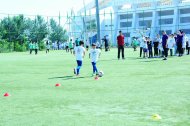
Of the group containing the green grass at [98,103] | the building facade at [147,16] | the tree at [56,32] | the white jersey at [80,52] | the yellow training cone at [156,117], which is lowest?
the green grass at [98,103]

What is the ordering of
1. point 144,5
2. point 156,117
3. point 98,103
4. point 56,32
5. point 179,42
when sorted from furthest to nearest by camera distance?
point 144,5 → point 56,32 → point 179,42 → point 98,103 → point 156,117

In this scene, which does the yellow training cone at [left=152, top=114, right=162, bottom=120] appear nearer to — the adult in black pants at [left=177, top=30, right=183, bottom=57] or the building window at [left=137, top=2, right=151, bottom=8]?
the adult in black pants at [left=177, top=30, right=183, bottom=57]

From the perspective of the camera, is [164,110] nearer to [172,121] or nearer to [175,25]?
[172,121]

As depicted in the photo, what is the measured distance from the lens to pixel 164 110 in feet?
27.4

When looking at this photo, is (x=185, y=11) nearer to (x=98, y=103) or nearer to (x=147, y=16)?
(x=147, y=16)

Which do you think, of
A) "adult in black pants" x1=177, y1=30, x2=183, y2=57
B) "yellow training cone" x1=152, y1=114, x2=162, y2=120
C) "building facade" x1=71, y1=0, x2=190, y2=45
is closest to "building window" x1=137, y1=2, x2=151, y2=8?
"building facade" x1=71, y1=0, x2=190, y2=45

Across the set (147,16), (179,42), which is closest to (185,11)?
(147,16)

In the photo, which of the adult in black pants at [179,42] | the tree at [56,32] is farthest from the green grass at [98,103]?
the tree at [56,32]

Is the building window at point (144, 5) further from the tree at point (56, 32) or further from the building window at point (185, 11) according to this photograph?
the tree at point (56, 32)

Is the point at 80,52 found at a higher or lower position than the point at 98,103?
higher

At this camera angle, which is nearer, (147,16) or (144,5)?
(147,16)

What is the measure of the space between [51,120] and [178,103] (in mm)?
3221

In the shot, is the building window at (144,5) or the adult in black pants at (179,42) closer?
the adult in black pants at (179,42)

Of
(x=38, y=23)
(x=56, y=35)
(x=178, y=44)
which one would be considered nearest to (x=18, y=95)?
(x=178, y=44)
